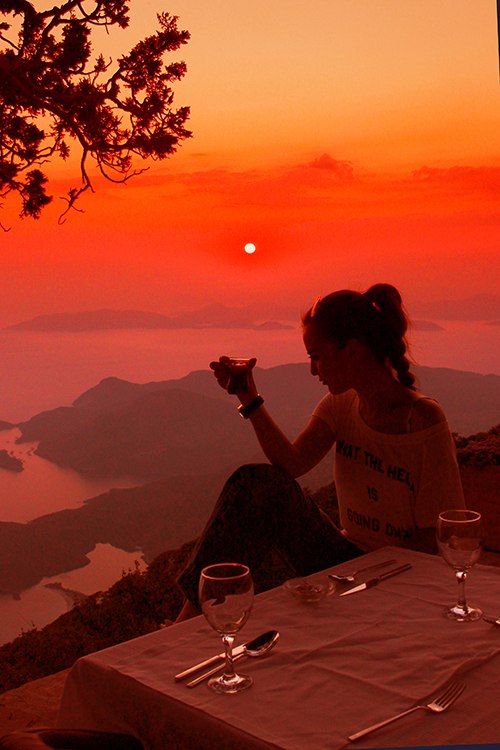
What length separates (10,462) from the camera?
4707mm

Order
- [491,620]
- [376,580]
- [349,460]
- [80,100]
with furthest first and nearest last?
[80,100], [349,460], [376,580], [491,620]

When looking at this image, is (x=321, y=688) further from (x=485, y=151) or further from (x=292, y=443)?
(x=485, y=151)

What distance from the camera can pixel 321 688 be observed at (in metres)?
0.79

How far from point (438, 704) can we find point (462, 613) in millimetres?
304

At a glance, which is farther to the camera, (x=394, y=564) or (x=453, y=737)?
(x=394, y=564)

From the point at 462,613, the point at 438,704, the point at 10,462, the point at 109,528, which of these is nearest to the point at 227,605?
the point at 438,704

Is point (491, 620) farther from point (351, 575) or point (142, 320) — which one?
point (142, 320)

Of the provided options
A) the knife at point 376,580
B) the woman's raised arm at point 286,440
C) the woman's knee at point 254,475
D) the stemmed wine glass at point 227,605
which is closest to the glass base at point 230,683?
the stemmed wine glass at point 227,605

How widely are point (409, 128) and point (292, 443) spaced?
3.24 m

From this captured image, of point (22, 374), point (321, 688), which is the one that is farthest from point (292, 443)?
point (22, 374)

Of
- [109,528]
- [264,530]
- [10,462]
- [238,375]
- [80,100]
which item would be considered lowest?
[109,528]

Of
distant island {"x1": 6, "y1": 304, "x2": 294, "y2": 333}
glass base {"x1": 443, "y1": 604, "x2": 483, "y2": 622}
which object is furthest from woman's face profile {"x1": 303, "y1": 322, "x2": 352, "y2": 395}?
distant island {"x1": 6, "y1": 304, "x2": 294, "y2": 333}

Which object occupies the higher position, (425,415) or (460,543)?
(425,415)

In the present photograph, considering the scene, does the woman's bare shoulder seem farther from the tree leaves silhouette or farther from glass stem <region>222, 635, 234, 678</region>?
the tree leaves silhouette
